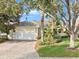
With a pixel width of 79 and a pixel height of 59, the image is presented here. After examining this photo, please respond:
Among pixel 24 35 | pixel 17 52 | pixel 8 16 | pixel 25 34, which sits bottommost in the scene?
pixel 24 35

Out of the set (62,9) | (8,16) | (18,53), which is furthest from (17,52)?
(8,16)

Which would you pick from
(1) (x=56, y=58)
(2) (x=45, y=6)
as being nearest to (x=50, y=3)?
(2) (x=45, y=6)

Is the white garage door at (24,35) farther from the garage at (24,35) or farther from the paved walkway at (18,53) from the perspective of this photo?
the paved walkway at (18,53)

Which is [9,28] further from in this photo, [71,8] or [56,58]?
[56,58]

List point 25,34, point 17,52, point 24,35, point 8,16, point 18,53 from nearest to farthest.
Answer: point 18,53
point 17,52
point 8,16
point 24,35
point 25,34

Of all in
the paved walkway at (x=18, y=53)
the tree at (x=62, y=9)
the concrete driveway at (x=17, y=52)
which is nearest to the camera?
the paved walkway at (x=18, y=53)

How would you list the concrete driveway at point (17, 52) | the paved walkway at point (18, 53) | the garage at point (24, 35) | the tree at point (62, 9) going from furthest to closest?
the garage at point (24, 35) < the tree at point (62, 9) < the concrete driveway at point (17, 52) < the paved walkway at point (18, 53)

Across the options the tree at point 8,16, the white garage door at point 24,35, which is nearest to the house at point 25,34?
the white garage door at point 24,35

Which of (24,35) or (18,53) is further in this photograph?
(24,35)

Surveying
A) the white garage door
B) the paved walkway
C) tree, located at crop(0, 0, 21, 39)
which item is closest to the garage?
the white garage door

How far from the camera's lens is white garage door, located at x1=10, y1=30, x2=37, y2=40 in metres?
42.3

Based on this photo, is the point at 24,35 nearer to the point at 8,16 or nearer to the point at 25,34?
the point at 25,34

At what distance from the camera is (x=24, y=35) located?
42.7 m

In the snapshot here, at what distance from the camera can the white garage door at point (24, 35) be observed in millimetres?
42294
